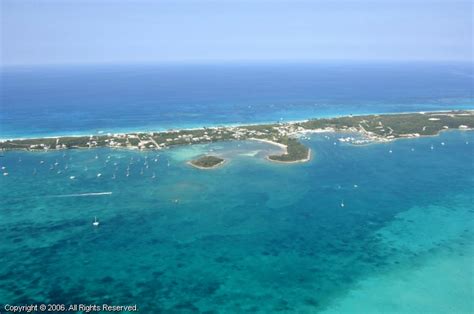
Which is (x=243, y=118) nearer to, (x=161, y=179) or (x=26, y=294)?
(x=161, y=179)

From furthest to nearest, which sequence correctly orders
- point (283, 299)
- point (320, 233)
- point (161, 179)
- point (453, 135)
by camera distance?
point (453, 135)
point (161, 179)
point (320, 233)
point (283, 299)

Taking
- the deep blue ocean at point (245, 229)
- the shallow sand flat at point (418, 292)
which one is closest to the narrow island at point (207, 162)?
the deep blue ocean at point (245, 229)

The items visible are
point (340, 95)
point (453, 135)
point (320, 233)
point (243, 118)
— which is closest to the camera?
point (320, 233)

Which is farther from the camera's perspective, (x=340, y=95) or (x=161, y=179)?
(x=340, y=95)

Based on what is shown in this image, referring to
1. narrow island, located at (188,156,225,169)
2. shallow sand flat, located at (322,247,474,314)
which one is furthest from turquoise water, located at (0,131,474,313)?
narrow island, located at (188,156,225,169)

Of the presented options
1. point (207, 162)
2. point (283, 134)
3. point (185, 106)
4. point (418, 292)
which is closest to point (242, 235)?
point (418, 292)

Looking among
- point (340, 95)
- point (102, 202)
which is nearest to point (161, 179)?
point (102, 202)

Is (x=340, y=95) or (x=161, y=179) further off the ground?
(x=340, y=95)
